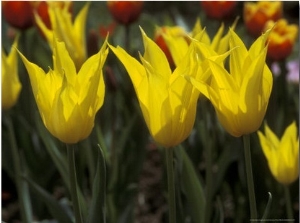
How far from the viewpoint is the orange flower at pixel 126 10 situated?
204cm

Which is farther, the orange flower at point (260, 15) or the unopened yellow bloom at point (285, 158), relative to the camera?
the orange flower at point (260, 15)

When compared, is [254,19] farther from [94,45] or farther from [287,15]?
[287,15]

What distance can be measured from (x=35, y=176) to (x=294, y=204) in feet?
2.18

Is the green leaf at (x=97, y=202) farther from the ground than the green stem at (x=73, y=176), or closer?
closer

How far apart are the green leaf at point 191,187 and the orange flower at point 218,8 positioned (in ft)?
2.14

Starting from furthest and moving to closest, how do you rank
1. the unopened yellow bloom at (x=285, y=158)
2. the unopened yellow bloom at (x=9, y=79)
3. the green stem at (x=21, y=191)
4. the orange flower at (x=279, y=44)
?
1. the orange flower at (x=279, y=44)
2. the green stem at (x=21, y=191)
3. the unopened yellow bloom at (x=9, y=79)
4. the unopened yellow bloom at (x=285, y=158)

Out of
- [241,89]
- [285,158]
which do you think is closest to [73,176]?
[241,89]

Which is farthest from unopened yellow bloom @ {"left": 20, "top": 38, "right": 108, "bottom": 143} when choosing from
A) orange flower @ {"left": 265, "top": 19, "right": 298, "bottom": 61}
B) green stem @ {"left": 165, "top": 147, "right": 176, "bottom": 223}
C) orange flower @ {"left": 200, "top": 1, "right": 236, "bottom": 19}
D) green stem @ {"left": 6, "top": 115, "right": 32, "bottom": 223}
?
orange flower @ {"left": 200, "top": 1, "right": 236, "bottom": 19}

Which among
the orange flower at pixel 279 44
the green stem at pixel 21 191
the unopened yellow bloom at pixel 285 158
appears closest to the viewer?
the unopened yellow bloom at pixel 285 158

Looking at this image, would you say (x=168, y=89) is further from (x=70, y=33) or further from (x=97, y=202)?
(x=70, y=33)

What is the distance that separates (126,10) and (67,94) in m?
1.09

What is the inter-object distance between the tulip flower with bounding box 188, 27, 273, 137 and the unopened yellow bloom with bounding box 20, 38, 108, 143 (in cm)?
15

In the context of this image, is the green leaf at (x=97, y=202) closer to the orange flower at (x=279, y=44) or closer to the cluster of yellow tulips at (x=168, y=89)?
the cluster of yellow tulips at (x=168, y=89)

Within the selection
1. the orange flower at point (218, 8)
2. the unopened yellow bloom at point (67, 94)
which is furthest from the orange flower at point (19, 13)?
the unopened yellow bloom at point (67, 94)
